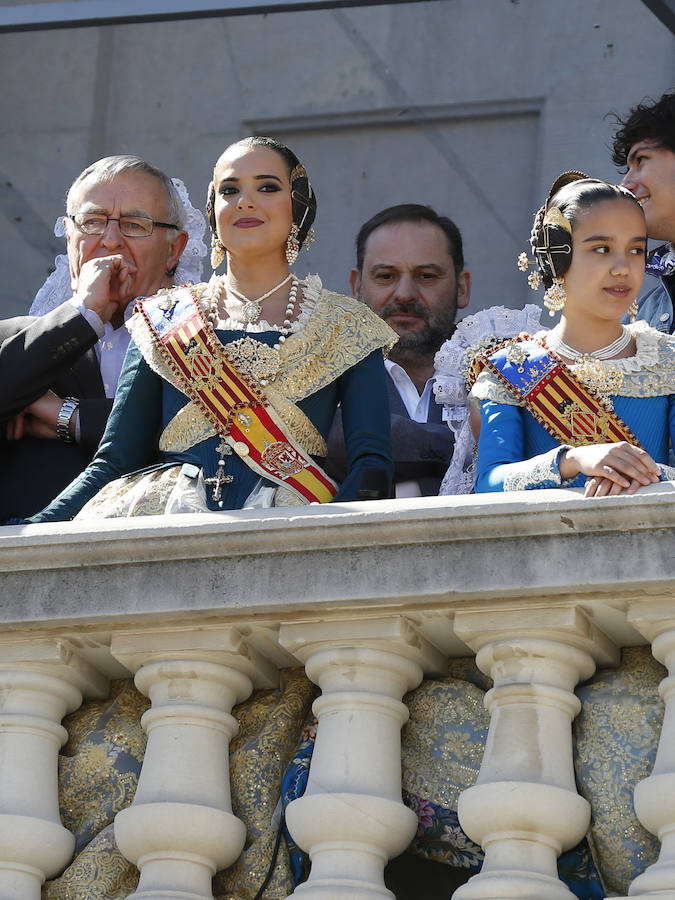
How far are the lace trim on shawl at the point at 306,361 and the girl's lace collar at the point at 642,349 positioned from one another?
1.33ft

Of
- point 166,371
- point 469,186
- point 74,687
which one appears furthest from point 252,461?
point 469,186

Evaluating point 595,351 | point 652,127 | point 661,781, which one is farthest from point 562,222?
point 661,781

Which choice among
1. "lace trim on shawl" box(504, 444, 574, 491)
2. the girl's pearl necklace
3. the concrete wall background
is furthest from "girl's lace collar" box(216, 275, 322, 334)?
the concrete wall background

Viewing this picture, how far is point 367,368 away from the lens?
4.89m

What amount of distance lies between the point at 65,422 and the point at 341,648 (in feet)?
4.90

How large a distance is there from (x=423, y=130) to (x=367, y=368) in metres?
3.41

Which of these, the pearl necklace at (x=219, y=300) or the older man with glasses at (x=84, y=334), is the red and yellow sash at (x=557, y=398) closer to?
the pearl necklace at (x=219, y=300)

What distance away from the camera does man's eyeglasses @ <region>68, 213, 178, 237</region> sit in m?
5.73

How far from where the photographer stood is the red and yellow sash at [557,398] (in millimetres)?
4652

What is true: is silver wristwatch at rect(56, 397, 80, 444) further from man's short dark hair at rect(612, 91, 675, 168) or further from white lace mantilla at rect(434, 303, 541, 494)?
man's short dark hair at rect(612, 91, 675, 168)

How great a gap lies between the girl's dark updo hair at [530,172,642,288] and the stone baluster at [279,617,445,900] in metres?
1.18

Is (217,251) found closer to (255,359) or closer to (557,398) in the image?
(255,359)

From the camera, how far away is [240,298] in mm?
5047

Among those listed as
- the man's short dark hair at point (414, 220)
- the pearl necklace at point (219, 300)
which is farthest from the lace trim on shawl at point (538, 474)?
the man's short dark hair at point (414, 220)
